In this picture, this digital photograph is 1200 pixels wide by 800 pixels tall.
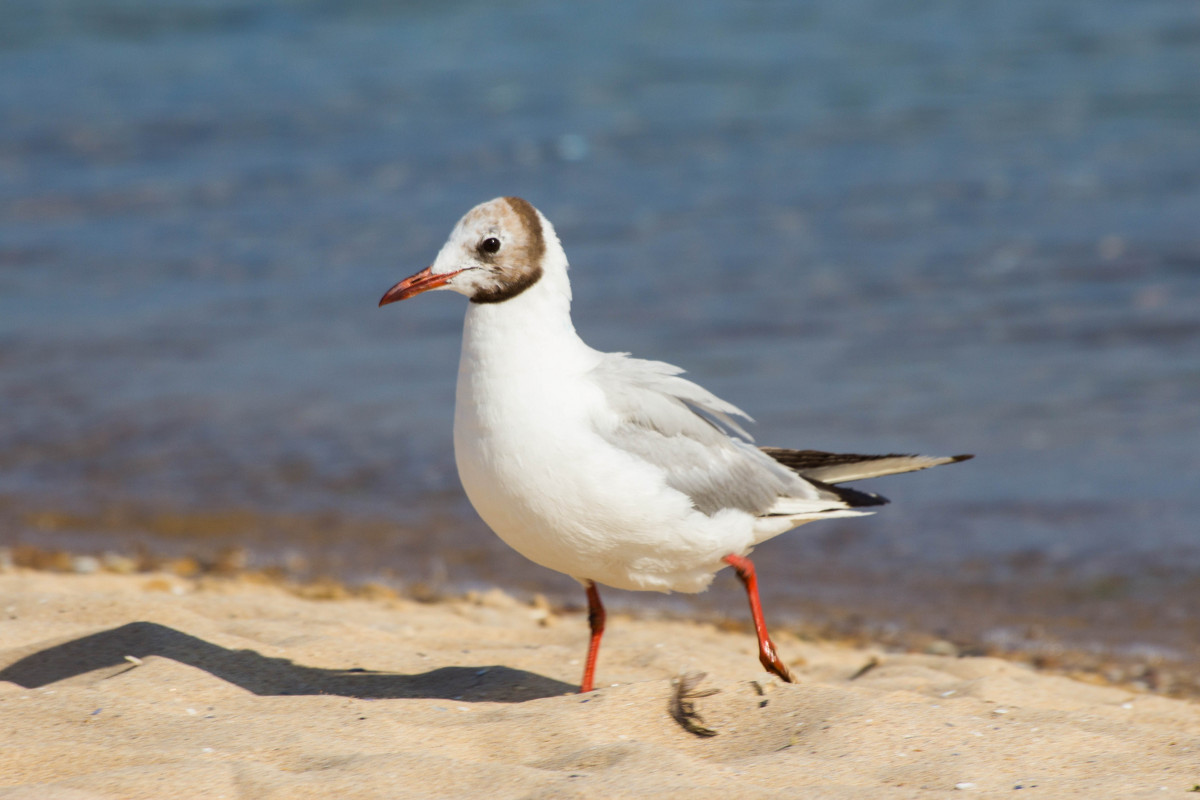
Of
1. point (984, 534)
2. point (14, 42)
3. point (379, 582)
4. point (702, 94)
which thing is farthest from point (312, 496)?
point (14, 42)

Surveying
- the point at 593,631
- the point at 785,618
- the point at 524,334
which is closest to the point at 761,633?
the point at 593,631

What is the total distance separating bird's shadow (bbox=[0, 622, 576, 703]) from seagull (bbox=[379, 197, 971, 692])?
0.96ft

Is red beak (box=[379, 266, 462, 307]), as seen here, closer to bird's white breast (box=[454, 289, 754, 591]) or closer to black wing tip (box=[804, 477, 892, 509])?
bird's white breast (box=[454, 289, 754, 591])

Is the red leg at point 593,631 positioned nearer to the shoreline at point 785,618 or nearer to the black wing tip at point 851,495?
the black wing tip at point 851,495

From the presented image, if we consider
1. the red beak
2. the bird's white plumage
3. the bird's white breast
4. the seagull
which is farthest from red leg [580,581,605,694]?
the red beak

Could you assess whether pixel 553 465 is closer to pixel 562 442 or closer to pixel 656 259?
pixel 562 442

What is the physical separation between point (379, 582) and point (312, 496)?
4.38 feet

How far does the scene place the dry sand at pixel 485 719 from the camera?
308 centimetres

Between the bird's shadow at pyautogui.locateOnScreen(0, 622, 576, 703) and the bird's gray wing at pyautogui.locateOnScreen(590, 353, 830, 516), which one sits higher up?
the bird's gray wing at pyautogui.locateOnScreen(590, 353, 830, 516)

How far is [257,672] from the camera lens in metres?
4.18

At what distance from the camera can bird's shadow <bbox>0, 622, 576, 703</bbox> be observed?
4.08m

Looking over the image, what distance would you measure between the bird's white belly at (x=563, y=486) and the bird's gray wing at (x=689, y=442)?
8 cm

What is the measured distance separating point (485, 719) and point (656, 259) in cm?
773

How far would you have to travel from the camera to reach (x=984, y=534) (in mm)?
6703
